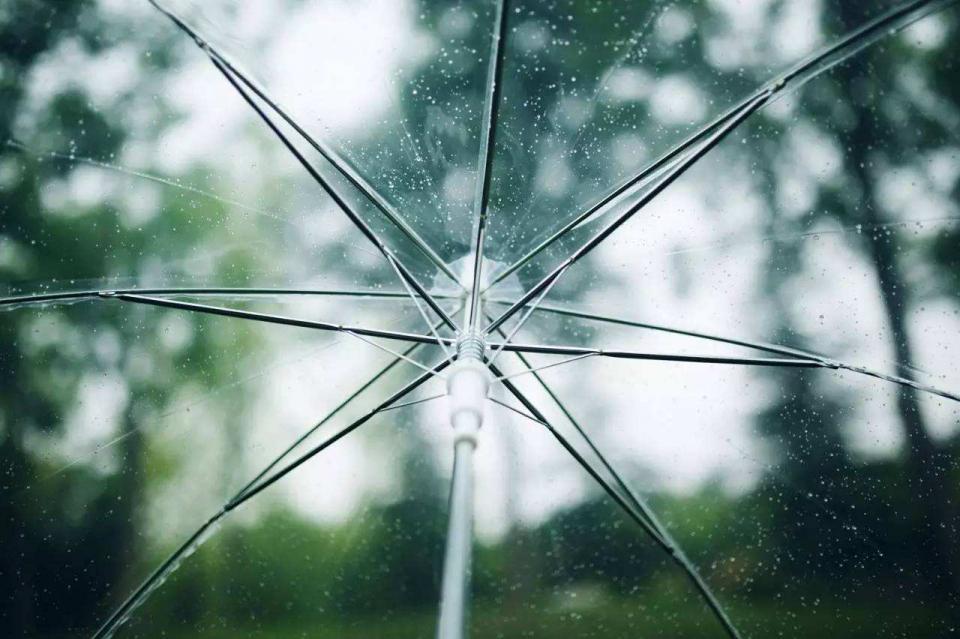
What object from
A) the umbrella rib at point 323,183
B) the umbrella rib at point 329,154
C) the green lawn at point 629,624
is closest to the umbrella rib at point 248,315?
the umbrella rib at point 323,183

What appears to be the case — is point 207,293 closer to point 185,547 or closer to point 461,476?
point 185,547

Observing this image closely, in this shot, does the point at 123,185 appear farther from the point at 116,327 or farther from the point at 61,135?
the point at 116,327

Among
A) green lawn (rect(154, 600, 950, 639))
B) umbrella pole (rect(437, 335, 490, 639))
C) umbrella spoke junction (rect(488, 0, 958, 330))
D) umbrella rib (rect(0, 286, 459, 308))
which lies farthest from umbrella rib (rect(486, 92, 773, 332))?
green lawn (rect(154, 600, 950, 639))

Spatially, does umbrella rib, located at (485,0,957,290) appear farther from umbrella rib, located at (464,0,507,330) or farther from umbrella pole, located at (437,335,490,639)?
umbrella pole, located at (437,335,490,639)

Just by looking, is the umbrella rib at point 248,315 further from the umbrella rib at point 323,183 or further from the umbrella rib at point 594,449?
the umbrella rib at point 594,449

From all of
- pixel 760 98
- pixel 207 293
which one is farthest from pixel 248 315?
pixel 760 98

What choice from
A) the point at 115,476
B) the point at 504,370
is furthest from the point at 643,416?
the point at 115,476
